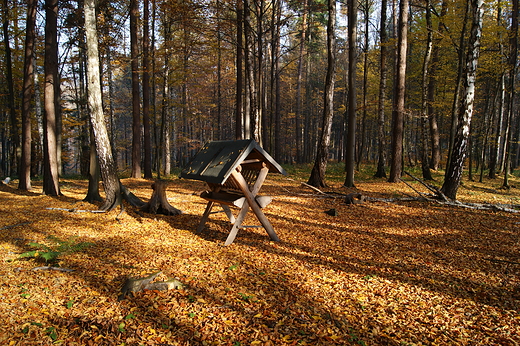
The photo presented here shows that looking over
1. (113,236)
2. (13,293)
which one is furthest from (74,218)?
(13,293)

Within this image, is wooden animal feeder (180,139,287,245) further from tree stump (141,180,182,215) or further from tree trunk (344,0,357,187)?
tree trunk (344,0,357,187)

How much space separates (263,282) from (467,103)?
29.7 feet

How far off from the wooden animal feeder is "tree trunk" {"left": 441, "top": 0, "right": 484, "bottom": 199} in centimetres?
672

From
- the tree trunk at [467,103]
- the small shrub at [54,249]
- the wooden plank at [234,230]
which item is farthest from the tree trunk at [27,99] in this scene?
the tree trunk at [467,103]

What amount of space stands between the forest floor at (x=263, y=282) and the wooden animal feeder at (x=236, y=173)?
75 cm

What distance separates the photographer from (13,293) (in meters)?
3.64

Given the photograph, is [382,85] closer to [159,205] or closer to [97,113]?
[159,205]

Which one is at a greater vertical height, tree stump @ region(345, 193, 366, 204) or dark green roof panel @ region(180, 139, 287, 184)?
dark green roof panel @ region(180, 139, 287, 184)

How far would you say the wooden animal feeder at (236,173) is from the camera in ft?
19.5

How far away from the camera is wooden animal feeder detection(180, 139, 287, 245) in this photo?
19.5 feet

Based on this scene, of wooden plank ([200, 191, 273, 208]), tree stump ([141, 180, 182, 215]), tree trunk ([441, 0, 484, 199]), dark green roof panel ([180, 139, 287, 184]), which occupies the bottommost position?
tree stump ([141, 180, 182, 215])

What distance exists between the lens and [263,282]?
4562mm

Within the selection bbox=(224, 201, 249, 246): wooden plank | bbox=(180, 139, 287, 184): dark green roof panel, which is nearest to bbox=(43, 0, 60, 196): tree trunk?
bbox=(180, 139, 287, 184): dark green roof panel

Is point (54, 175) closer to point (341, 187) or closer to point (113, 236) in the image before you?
point (113, 236)
